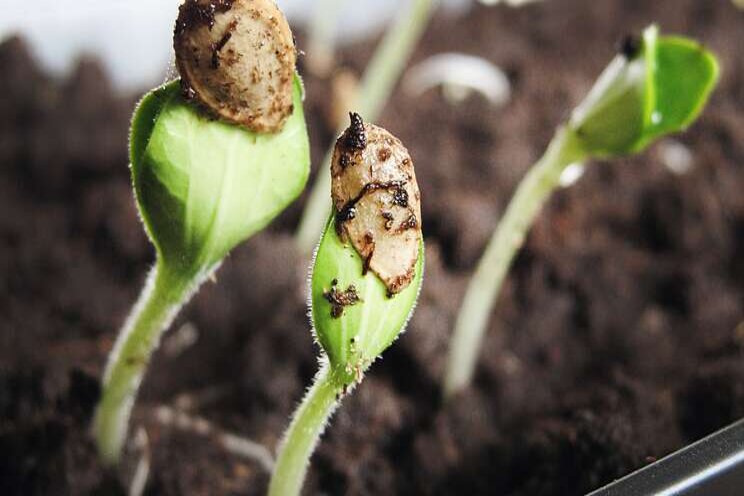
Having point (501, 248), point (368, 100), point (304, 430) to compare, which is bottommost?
point (304, 430)

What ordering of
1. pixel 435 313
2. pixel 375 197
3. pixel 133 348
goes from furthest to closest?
1. pixel 435 313
2. pixel 133 348
3. pixel 375 197

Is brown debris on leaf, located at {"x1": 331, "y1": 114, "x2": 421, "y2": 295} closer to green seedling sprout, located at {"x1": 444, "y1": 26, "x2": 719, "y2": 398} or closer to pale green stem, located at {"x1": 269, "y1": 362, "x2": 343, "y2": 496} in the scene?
pale green stem, located at {"x1": 269, "y1": 362, "x2": 343, "y2": 496}

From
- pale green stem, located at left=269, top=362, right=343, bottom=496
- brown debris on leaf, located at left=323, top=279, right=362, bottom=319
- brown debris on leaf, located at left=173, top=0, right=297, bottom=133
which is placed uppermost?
brown debris on leaf, located at left=173, top=0, right=297, bottom=133

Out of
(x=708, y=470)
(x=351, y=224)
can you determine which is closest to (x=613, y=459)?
(x=708, y=470)

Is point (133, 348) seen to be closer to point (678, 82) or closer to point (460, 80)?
point (678, 82)

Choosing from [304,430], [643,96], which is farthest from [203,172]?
[643,96]

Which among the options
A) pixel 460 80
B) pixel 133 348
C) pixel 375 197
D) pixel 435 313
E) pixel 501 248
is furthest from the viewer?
pixel 460 80

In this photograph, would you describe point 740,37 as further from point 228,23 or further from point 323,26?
point 228,23

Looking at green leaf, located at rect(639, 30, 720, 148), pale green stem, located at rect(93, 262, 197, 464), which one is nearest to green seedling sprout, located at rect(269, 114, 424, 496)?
pale green stem, located at rect(93, 262, 197, 464)
